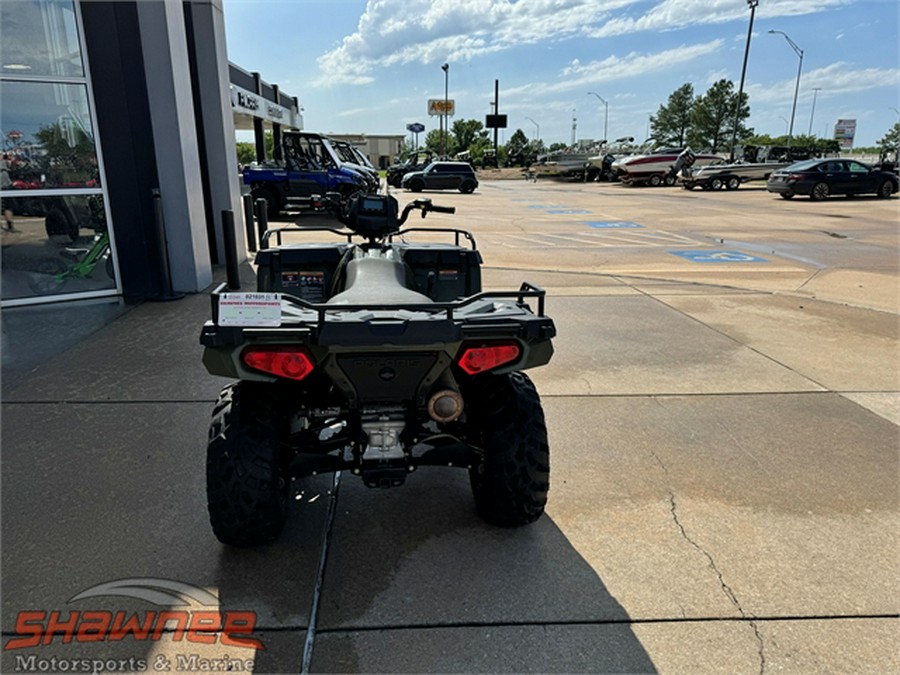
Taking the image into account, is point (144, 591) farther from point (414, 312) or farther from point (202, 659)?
point (414, 312)

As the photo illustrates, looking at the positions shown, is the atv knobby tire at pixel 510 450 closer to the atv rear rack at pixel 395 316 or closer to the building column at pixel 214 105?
the atv rear rack at pixel 395 316

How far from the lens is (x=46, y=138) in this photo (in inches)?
252

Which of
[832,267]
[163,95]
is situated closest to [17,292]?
[163,95]

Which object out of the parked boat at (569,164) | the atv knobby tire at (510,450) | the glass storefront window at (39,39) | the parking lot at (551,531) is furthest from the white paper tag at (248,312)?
the parked boat at (569,164)

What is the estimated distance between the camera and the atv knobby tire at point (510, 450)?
2.54 m

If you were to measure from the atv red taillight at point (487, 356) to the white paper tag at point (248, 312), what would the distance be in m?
0.69

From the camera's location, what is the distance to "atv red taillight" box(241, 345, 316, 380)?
2168 millimetres

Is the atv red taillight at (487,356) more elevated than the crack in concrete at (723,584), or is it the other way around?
the atv red taillight at (487,356)

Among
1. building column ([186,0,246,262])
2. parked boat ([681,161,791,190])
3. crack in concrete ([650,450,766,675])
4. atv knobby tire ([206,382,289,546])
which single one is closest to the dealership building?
building column ([186,0,246,262])

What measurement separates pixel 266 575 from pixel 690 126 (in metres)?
86.4

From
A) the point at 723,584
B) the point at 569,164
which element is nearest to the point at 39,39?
the point at 723,584

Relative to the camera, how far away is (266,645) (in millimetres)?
2117

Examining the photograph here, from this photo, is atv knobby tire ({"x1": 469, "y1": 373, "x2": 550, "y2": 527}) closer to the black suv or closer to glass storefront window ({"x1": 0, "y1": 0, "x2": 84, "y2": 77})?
glass storefront window ({"x1": 0, "y1": 0, "x2": 84, "y2": 77})

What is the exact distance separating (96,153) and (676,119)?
83789mm
